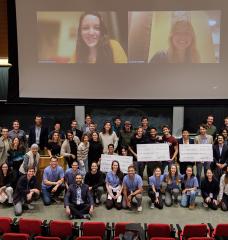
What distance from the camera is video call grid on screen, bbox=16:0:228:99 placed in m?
13.0

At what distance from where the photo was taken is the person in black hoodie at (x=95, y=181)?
996 centimetres

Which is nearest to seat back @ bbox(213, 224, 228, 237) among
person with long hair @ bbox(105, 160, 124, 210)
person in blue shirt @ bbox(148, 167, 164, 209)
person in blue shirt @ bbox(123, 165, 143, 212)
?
person in blue shirt @ bbox(148, 167, 164, 209)

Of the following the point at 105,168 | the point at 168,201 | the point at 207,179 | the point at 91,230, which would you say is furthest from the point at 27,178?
the point at 207,179

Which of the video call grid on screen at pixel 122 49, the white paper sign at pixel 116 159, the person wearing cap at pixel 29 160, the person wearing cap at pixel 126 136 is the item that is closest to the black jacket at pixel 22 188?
the person wearing cap at pixel 29 160

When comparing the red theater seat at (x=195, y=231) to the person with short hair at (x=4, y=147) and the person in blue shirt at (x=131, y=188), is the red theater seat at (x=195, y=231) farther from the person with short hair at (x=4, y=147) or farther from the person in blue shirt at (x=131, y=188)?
the person with short hair at (x=4, y=147)

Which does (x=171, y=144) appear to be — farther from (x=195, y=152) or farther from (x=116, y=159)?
(x=116, y=159)

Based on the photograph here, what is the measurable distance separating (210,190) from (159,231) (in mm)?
2578

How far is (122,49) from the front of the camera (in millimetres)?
13289

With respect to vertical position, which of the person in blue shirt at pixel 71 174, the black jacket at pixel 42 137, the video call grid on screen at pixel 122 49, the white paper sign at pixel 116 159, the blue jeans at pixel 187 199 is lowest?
the blue jeans at pixel 187 199

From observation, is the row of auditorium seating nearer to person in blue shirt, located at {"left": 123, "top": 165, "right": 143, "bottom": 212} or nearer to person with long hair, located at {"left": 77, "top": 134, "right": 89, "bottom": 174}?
person in blue shirt, located at {"left": 123, "top": 165, "right": 143, "bottom": 212}

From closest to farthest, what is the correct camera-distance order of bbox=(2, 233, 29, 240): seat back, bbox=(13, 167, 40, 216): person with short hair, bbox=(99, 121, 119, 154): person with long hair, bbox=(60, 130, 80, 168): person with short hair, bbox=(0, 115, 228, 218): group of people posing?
bbox=(2, 233, 29, 240): seat back
bbox=(13, 167, 40, 216): person with short hair
bbox=(0, 115, 228, 218): group of people posing
bbox=(60, 130, 80, 168): person with short hair
bbox=(99, 121, 119, 154): person with long hair

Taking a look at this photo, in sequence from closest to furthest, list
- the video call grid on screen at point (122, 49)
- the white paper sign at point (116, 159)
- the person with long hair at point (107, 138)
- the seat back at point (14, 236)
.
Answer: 1. the seat back at point (14, 236)
2. the white paper sign at point (116, 159)
3. the person with long hair at point (107, 138)
4. the video call grid on screen at point (122, 49)

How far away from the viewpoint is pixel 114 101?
1375cm

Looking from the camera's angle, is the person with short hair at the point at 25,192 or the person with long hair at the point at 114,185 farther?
the person with long hair at the point at 114,185
